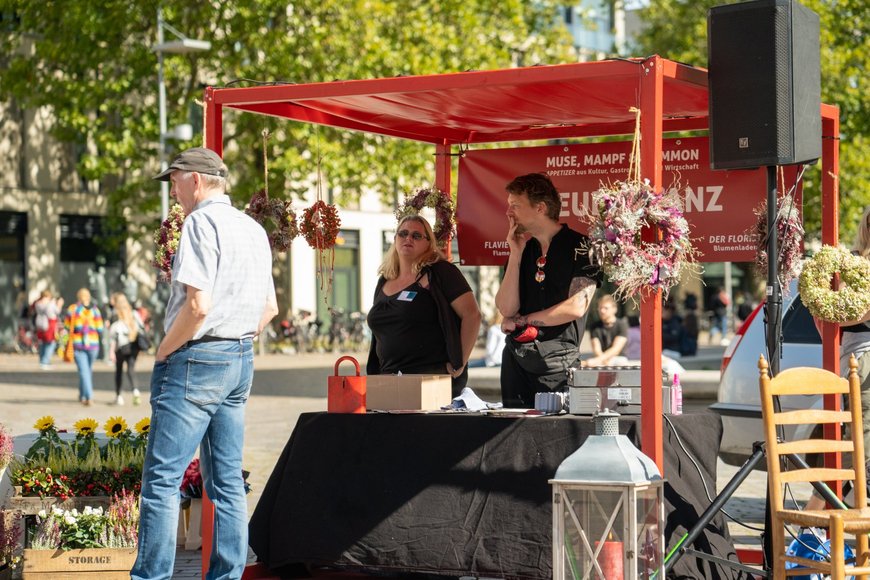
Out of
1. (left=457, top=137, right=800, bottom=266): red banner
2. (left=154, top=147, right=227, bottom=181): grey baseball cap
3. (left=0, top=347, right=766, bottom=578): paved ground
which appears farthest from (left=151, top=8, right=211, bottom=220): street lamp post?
(left=154, top=147, right=227, bottom=181): grey baseball cap

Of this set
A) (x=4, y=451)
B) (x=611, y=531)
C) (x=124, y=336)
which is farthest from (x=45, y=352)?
(x=611, y=531)

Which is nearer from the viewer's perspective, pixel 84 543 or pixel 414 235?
pixel 84 543

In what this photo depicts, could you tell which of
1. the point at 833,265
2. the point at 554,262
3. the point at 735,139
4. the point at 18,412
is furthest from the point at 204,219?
the point at 18,412

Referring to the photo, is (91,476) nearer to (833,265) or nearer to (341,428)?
(341,428)

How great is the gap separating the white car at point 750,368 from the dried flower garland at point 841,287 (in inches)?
95.6

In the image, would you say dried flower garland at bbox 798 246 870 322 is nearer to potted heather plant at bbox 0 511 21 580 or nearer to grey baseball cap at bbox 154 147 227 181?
grey baseball cap at bbox 154 147 227 181

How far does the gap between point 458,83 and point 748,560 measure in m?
3.11

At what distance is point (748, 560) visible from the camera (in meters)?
7.54

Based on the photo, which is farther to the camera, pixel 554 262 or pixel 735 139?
pixel 554 262

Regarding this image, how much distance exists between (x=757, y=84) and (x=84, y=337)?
48.8 ft

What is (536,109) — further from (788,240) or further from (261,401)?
(261,401)

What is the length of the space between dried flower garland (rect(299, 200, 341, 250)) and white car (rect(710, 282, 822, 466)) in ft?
9.95

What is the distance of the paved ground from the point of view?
34.6 ft

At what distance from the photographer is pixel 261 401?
2023cm
